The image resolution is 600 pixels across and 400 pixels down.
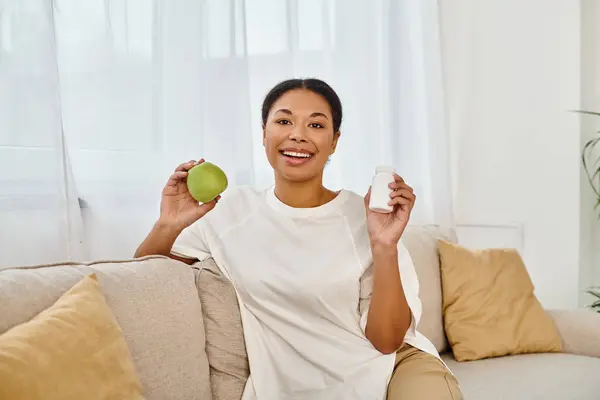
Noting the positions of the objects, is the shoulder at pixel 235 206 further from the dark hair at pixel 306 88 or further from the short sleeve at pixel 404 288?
the short sleeve at pixel 404 288

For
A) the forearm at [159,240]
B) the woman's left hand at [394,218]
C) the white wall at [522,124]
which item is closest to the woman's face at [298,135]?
the woman's left hand at [394,218]

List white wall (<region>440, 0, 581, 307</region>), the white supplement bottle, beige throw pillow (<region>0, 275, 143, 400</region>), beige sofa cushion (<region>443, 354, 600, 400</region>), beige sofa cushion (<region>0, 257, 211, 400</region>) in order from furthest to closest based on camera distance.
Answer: white wall (<region>440, 0, 581, 307</region>), beige sofa cushion (<region>443, 354, 600, 400</region>), the white supplement bottle, beige sofa cushion (<region>0, 257, 211, 400</region>), beige throw pillow (<region>0, 275, 143, 400</region>)

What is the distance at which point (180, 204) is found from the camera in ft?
6.25

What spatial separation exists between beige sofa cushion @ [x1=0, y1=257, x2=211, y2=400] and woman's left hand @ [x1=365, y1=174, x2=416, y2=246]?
0.49 meters

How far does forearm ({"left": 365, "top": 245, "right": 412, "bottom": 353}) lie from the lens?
1.80 metres

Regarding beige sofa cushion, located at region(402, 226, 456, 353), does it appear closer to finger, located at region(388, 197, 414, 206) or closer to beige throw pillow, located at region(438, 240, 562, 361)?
beige throw pillow, located at region(438, 240, 562, 361)

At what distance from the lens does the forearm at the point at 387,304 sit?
5.90 feet

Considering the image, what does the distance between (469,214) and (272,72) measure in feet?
5.05

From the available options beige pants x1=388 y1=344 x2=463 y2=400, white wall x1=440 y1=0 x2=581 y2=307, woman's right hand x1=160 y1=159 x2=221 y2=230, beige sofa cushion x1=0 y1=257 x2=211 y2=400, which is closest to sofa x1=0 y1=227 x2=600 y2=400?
beige sofa cushion x1=0 y1=257 x2=211 y2=400

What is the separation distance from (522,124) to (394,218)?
196 centimetres

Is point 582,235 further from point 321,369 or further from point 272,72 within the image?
point 321,369

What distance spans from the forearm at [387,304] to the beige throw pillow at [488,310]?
80cm

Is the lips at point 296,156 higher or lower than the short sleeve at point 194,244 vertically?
higher

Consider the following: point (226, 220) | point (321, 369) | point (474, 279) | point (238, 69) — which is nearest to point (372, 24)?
point (238, 69)
